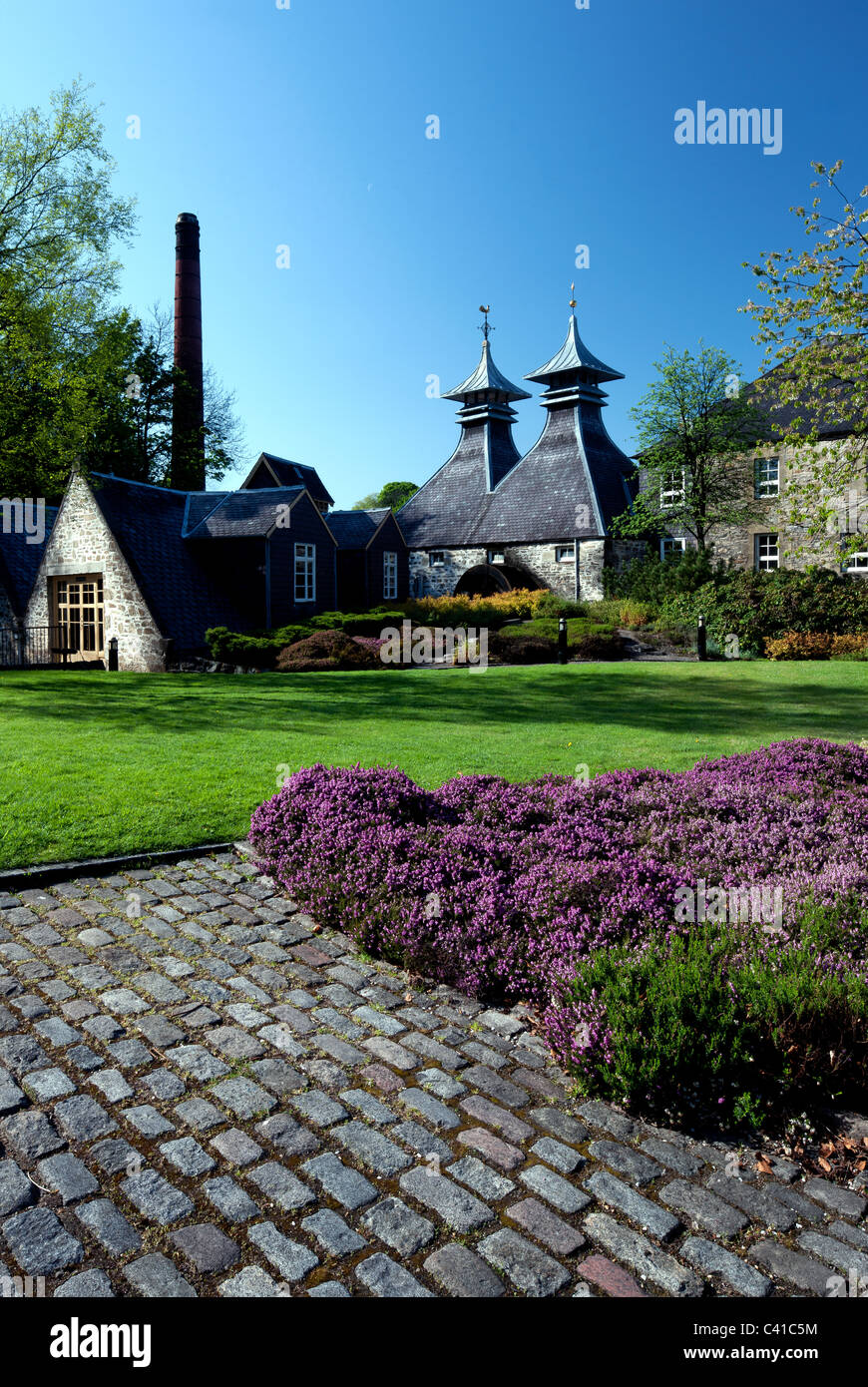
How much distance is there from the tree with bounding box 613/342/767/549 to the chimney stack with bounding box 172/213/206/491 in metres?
20.9

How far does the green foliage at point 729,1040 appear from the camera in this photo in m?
3.77

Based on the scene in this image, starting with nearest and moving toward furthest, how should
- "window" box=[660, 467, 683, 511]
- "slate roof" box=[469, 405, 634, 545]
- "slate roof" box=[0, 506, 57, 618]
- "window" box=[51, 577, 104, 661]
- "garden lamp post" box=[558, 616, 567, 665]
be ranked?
1. "garden lamp post" box=[558, 616, 567, 665]
2. "window" box=[51, 577, 104, 661]
3. "slate roof" box=[0, 506, 57, 618]
4. "window" box=[660, 467, 683, 511]
5. "slate roof" box=[469, 405, 634, 545]

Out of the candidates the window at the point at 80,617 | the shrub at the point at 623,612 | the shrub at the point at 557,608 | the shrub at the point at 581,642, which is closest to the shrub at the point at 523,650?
the shrub at the point at 581,642

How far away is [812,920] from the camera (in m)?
4.80

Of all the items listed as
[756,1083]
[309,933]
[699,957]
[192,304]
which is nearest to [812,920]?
[699,957]

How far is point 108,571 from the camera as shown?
1029 inches

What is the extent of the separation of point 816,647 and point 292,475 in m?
27.2

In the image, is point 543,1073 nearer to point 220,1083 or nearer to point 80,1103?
point 220,1083

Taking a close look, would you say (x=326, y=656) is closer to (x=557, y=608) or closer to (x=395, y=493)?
(x=557, y=608)

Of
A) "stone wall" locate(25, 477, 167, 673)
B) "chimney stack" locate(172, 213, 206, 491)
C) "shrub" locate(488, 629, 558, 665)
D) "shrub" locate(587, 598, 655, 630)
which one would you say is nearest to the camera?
"shrub" locate(488, 629, 558, 665)

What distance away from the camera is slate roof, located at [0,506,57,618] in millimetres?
29094

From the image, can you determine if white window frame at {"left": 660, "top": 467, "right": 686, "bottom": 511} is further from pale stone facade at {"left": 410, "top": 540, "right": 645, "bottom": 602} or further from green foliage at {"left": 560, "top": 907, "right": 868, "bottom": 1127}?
green foliage at {"left": 560, "top": 907, "right": 868, "bottom": 1127}

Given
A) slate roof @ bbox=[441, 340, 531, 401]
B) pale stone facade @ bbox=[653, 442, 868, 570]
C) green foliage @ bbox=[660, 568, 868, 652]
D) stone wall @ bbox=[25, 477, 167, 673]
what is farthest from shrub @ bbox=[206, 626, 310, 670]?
slate roof @ bbox=[441, 340, 531, 401]

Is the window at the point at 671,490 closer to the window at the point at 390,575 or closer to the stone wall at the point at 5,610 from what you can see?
the window at the point at 390,575
